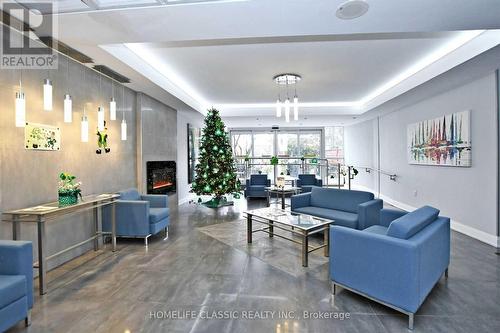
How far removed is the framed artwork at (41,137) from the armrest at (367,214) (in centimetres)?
446

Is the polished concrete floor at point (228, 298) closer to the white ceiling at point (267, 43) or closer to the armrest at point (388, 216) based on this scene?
the armrest at point (388, 216)

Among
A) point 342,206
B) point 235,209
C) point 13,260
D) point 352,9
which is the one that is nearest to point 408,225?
point 352,9

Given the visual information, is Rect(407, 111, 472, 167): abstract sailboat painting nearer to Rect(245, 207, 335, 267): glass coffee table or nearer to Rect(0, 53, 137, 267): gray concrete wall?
Rect(245, 207, 335, 267): glass coffee table

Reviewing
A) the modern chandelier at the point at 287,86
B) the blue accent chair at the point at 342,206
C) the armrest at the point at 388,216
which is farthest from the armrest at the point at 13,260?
the modern chandelier at the point at 287,86

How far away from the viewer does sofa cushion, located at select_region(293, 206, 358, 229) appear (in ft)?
13.8

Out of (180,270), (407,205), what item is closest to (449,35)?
(407,205)

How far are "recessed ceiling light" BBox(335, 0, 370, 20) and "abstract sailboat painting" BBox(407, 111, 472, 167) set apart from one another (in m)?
3.59

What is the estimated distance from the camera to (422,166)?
6.26 metres

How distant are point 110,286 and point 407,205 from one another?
6918mm

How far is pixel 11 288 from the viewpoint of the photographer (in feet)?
6.88

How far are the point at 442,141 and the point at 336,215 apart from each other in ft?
9.64

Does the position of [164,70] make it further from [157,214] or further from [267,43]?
[157,214]

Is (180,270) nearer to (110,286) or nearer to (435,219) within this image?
(110,286)

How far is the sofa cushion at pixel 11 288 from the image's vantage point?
6.65 feet
